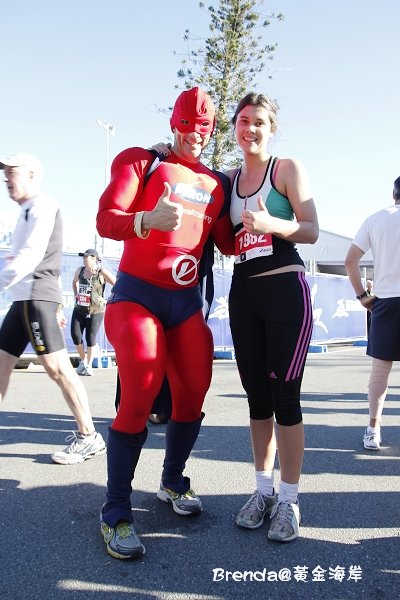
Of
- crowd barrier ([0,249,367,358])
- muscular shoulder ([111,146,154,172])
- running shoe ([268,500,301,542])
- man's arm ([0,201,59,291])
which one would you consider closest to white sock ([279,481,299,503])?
running shoe ([268,500,301,542])

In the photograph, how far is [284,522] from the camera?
2219 millimetres

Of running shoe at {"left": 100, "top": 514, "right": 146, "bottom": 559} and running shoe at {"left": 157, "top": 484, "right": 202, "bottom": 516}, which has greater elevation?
running shoe at {"left": 100, "top": 514, "right": 146, "bottom": 559}

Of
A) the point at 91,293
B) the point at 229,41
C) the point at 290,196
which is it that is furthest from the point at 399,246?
the point at 229,41

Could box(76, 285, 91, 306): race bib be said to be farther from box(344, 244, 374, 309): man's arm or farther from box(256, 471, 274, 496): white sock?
box(256, 471, 274, 496): white sock

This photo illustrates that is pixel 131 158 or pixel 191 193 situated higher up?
pixel 131 158

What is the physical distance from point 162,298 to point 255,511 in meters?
1.08

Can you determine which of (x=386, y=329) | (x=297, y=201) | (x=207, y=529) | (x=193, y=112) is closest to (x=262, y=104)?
(x=193, y=112)

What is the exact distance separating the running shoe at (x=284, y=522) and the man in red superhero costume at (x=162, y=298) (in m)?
0.39

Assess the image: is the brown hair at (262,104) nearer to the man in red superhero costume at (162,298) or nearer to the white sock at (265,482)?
the man in red superhero costume at (162,298)

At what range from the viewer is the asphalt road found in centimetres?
182

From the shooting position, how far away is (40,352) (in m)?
3.19

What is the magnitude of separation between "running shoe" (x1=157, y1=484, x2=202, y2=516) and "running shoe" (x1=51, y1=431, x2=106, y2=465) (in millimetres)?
883

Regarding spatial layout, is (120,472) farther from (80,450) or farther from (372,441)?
(372,441)

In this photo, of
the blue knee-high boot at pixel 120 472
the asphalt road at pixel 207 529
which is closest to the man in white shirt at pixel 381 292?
the asphalt road at pixel 207 529
